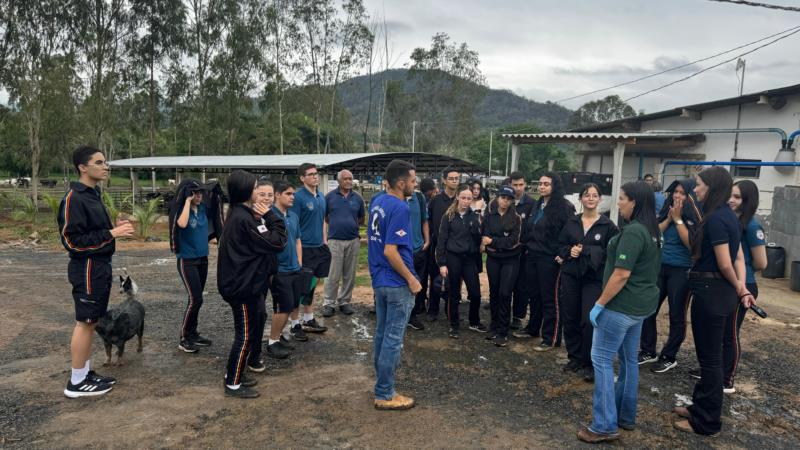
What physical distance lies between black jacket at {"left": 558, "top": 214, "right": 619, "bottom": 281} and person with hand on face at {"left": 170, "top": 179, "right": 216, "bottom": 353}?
3.39 meters

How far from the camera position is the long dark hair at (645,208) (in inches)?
125

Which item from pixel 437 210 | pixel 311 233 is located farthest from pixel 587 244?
pixel 311 233

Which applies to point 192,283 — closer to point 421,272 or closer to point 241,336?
point 241,336

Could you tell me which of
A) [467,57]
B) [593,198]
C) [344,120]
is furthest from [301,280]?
[467,57]

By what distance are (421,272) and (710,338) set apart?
3233 mm

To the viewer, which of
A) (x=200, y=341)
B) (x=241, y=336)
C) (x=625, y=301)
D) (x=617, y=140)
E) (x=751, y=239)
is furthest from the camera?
(x=617, y=140)

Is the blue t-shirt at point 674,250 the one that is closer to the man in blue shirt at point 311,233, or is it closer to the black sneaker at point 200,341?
the man in blue shirt at point 311,233

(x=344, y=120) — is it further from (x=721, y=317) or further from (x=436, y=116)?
(x=721, y=317)

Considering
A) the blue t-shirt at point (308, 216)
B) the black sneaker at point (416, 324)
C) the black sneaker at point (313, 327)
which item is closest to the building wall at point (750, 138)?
the black sneaker at point (416, 324)

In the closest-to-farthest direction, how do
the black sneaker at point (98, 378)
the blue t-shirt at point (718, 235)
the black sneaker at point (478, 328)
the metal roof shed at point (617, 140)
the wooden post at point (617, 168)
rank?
the blue t-shirt at point (718, 235) → the black sneaker at point (98, 378) → the black sneaker at point (478, 328) → the metal roof shed at point (617, 140) → the wooden post at point (617, 168)

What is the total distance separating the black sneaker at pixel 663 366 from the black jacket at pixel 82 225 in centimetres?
492

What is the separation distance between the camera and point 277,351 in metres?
4.56

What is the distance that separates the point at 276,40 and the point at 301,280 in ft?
105

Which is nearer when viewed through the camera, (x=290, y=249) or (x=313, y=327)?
(x=290, y=249)
